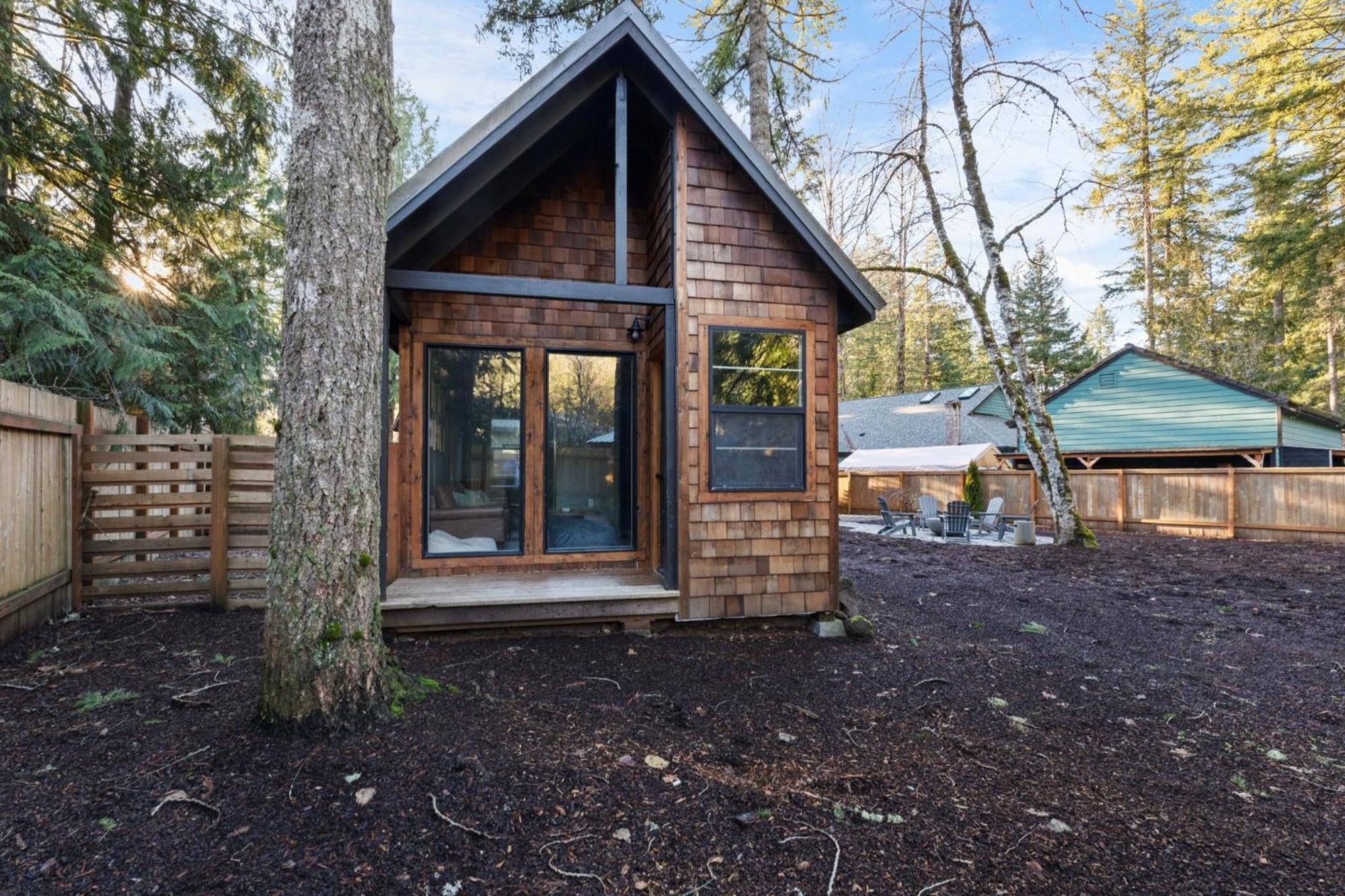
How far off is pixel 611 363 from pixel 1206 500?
40.0 ft

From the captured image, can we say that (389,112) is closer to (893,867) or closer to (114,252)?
(893,867)

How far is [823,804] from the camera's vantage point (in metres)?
2.23

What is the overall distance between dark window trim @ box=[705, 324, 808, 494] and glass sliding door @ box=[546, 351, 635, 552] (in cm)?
121

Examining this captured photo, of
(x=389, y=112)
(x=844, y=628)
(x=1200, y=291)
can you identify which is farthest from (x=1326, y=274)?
(x=389, y=112)

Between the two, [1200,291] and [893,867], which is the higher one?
[1200,291]

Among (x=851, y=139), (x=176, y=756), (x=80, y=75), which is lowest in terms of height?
(x=176, y=756)

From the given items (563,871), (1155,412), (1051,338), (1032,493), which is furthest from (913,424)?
(563,871)

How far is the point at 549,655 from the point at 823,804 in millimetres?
2190

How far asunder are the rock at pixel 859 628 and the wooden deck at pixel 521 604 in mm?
1385

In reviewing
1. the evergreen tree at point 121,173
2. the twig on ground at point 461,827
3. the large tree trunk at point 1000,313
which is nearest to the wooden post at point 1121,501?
the large tree trunk at point 1000,313

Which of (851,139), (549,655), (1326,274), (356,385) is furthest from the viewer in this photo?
(851,139)

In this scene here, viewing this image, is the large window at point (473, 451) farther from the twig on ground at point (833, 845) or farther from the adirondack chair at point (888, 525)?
the adirondack chair at point (888, 525)

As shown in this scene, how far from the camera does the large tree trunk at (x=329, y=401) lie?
2459 mm

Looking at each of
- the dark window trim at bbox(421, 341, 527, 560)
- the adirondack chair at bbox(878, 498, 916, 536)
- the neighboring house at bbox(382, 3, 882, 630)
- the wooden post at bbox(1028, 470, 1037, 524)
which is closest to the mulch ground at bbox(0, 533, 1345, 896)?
the neighboring house at bbox(382, 3, 882, 630)
